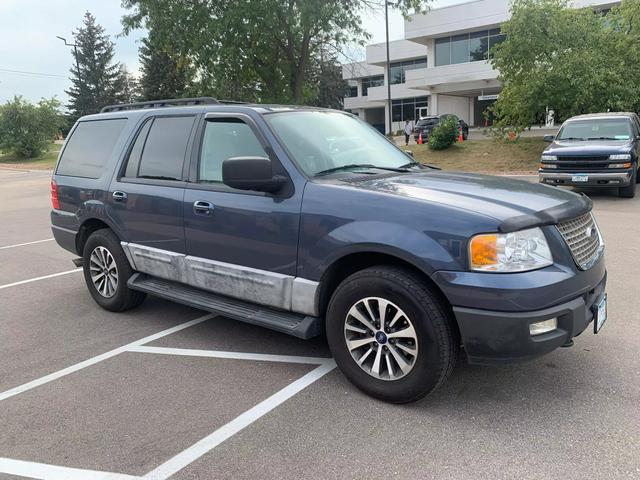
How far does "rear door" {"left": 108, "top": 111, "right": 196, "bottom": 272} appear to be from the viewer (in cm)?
451

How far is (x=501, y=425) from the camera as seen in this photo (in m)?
3.13

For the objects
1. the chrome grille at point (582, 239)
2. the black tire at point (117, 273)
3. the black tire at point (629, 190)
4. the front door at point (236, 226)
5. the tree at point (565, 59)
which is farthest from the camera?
the tree at point (565, 59)

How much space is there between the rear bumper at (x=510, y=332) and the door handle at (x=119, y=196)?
320cm

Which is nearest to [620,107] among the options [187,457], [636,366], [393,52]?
[636,366]

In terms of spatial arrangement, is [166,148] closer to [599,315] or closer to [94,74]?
[599,315]

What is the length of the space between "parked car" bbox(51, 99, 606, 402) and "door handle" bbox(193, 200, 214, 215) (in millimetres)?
16

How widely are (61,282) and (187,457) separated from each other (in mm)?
4559

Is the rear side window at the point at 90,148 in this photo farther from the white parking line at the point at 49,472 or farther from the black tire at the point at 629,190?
the black tire at the point at 629,190

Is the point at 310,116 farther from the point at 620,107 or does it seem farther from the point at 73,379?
the point at 620,107

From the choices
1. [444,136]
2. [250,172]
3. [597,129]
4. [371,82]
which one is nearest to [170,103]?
[250,172]

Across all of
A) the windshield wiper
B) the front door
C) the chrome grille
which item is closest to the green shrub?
the windshield wiper

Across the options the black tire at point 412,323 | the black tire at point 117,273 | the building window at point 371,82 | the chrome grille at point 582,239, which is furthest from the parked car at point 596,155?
the building window at point 371,82

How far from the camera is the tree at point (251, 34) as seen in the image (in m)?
21.2

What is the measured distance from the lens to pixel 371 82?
194 feet
